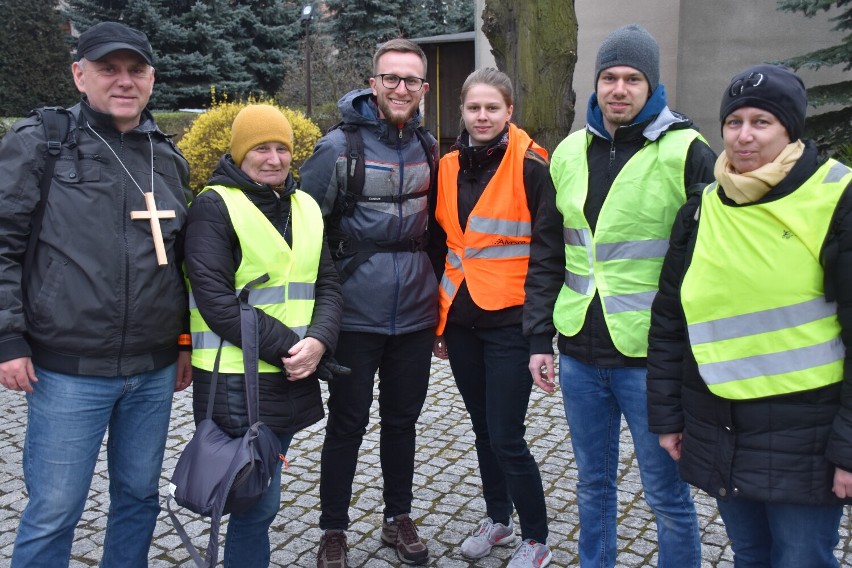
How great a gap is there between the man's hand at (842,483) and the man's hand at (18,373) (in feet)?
8.27

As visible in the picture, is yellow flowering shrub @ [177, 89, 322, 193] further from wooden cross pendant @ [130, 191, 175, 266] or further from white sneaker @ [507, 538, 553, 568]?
wooden cross pendant @ [130, 191, 175, 266]

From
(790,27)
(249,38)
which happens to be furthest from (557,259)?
(249,38)

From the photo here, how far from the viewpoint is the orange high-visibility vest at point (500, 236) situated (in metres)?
3.52

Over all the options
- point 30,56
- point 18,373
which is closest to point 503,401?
point 18,373

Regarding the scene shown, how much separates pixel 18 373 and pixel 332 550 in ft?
5.48

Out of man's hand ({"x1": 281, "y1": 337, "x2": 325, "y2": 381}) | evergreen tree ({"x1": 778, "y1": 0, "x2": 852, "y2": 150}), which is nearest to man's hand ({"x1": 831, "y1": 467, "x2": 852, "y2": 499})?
man's hand ({"x1": 281, "y1": 337, "x2": 325, "y2": 381})

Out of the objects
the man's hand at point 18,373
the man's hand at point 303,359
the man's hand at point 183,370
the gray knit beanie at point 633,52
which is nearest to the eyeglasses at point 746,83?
the gray knit beanie at point 633,52

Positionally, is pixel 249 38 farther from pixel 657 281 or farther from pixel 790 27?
pixel 657 281

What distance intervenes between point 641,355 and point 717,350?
467 millimetres

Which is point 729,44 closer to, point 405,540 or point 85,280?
point 405,540

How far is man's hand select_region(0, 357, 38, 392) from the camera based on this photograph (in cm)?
270

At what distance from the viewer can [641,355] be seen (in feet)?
9.77

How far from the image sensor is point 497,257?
140 inches

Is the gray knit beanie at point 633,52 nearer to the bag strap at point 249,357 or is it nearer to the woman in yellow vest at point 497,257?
the woman in yellow vest at point 497,257
